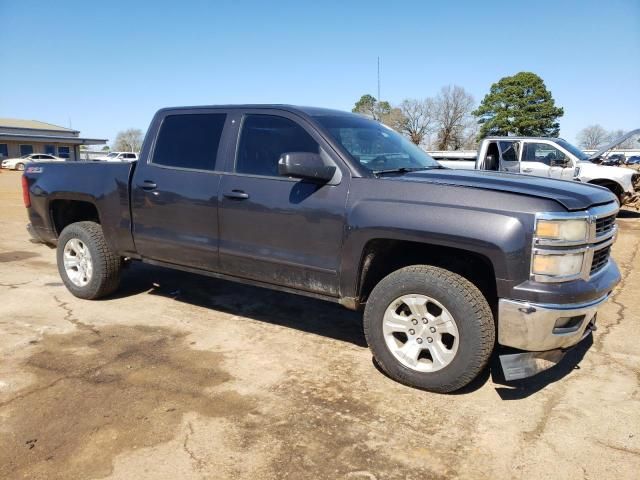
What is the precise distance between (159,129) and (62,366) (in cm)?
226

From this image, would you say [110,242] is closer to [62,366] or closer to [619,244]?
[62,366]

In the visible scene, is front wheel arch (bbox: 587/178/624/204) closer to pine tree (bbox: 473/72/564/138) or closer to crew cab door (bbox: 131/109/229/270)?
crew cab door (bbox: 131/109/229/270)

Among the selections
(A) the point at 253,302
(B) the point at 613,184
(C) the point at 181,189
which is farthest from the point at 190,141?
(B) the point at 613,184

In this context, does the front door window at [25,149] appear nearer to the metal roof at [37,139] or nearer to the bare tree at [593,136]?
the metal roof at [37,139]

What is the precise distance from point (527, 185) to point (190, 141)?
2.81 m

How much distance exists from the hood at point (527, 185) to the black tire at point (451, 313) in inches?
23.7

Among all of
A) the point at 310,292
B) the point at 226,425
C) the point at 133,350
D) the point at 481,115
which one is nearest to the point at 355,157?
the point at 310,292

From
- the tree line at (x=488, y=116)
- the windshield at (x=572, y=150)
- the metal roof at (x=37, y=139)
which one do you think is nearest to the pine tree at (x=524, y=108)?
the tree line at (x=488, y=116)

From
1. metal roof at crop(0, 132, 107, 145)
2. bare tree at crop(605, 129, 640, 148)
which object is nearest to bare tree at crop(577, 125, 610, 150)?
bare tree at crop(605, 129, 640, 148)

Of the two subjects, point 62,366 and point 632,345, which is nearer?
point 62,366

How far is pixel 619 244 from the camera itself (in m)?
8.82

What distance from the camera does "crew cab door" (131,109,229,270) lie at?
4.20 meters

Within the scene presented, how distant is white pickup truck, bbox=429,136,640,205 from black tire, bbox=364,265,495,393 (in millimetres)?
8649

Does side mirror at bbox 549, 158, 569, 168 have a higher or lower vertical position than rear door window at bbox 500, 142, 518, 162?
lower
